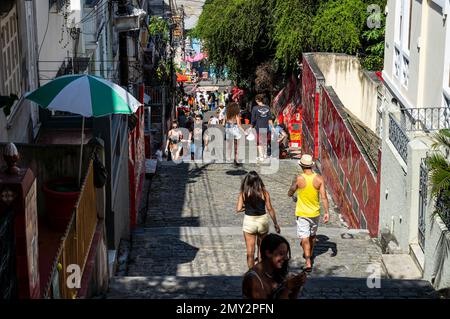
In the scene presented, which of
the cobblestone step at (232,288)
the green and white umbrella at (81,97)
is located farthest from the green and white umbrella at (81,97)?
the cobblestone step at (232,288)

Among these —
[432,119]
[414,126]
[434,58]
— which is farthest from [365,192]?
[434,58]

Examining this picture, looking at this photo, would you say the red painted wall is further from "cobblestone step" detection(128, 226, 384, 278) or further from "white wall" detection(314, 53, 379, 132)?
"white wall" detection(314, 53, 379, 132)

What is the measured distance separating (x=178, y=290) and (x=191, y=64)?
49099 mm

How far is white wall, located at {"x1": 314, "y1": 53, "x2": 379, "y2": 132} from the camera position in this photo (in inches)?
966

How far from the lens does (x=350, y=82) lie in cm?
2591

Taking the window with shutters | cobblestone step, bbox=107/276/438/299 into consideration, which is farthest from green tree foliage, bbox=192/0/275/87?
cobblestone step, bbox=107/276/438/299

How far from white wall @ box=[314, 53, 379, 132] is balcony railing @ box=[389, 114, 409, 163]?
10.4 m

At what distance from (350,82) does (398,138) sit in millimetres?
12845

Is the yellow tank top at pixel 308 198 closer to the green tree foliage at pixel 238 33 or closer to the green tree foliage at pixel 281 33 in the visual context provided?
the green tree foliage at pixel 281 33

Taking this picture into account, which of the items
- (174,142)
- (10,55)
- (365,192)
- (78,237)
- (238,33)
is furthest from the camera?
(238,33)

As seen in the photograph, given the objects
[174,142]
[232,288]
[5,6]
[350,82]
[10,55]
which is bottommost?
[174,142]

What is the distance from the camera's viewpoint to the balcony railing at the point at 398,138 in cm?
1266

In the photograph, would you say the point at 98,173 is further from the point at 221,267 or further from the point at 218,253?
the point at 218,253

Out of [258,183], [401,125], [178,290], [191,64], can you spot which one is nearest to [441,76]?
[401,125]
